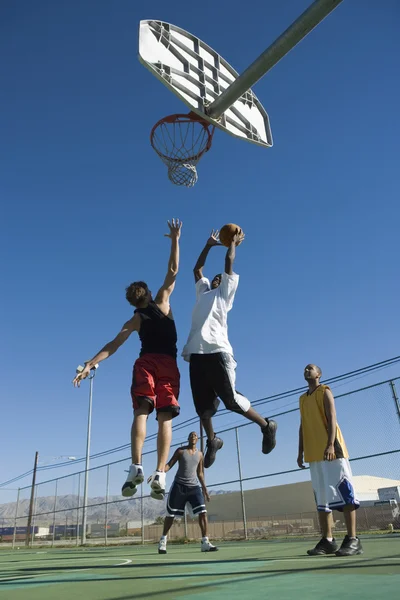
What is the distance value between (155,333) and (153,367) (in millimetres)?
334

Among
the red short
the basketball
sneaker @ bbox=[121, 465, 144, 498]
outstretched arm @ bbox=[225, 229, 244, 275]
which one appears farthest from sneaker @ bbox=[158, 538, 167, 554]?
the basketball

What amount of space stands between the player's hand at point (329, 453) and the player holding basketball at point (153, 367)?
1684mm

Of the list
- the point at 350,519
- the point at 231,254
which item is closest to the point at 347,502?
the point at 350,519

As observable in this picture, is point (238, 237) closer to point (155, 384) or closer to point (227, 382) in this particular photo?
point (227, 382)

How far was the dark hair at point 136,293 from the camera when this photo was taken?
450cm

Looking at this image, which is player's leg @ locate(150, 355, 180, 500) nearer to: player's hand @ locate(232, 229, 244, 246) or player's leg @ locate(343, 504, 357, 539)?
player's hand @ locate(232, 229, 244, 246)

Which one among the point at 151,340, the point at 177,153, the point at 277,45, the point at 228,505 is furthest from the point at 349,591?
the point at 228,505

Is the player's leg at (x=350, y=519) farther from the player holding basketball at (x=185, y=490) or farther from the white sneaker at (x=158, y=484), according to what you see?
the player holding basketball at (x=185, y=490)

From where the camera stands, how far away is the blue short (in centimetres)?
749

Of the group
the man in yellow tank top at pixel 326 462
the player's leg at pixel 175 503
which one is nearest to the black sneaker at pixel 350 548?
the man in yellow tank top at pixel 326 462

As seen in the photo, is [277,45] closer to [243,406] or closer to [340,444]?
[243,406]

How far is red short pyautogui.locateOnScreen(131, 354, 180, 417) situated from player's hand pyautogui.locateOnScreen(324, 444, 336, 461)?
167 cm

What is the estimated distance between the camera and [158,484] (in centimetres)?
398

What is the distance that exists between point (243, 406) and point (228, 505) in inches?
1829
